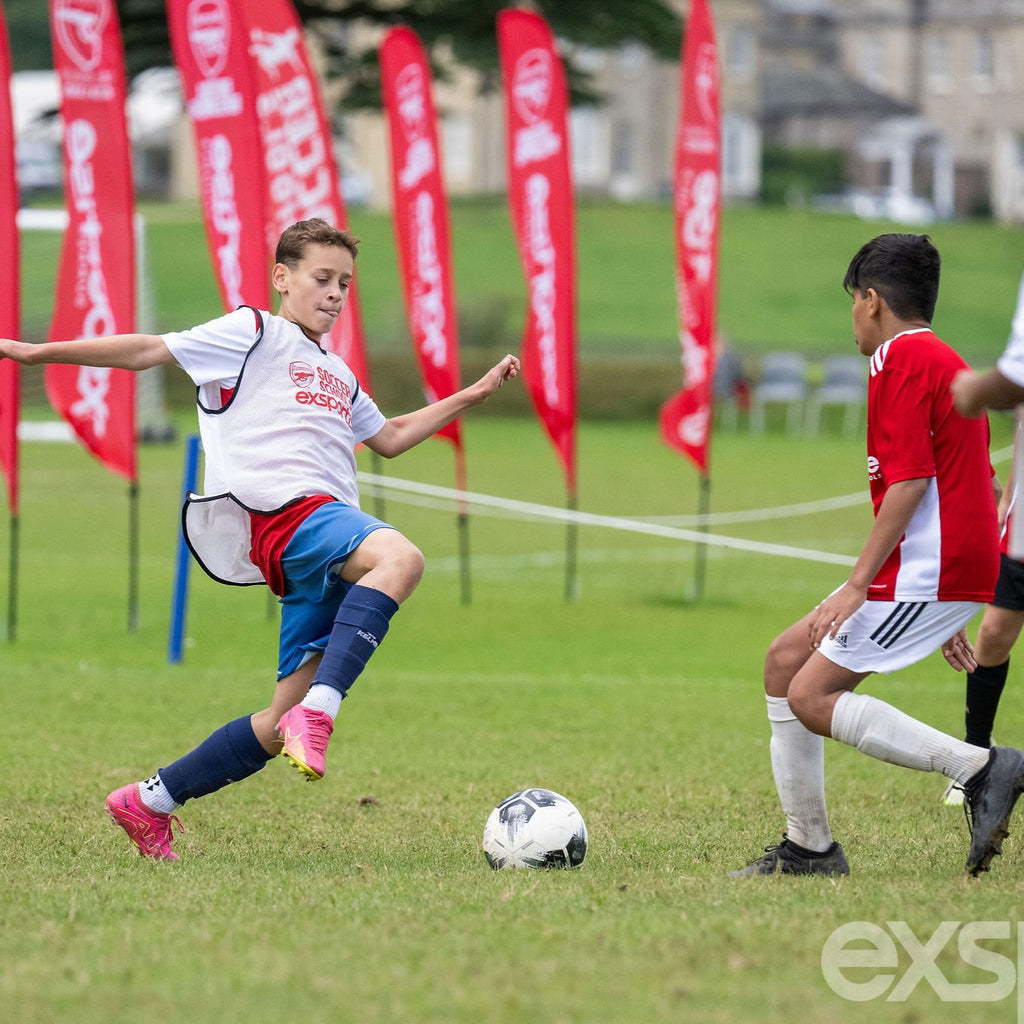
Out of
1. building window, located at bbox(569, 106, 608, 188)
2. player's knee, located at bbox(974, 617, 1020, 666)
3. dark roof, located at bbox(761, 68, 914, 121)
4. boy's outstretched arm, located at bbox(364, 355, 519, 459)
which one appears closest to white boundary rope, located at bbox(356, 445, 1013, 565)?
player's knee, located at bbox(974, 617, 1020, 666)

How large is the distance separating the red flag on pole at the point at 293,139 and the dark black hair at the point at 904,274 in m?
7.27

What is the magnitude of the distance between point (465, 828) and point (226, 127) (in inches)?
247

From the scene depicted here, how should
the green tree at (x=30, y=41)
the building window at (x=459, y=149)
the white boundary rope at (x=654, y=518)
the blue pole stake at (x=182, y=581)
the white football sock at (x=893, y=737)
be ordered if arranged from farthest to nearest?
the building window at (x=459, y=149), the green tree at (x=30, y=41), the white boundary rope at (x=654, y=518), the blue pole stake at (x=182, y=581), the white football sock at (x=893, y=737)

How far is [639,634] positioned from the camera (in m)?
11.2

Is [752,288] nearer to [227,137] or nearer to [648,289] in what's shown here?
[648,289]

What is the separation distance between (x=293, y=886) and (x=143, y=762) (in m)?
2.59

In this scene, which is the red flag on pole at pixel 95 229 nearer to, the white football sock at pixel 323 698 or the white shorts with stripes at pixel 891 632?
the white football sock at pixel 323 698

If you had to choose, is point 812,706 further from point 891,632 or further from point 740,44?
point 740,44

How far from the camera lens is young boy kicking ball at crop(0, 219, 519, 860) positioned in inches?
186

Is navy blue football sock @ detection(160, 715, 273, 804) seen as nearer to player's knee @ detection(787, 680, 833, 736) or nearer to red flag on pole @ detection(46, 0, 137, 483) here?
player's knee @ detection(787, 680, 833, 736)

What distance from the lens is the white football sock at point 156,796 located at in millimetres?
4945

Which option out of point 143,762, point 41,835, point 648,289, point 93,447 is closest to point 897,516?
point 41,835

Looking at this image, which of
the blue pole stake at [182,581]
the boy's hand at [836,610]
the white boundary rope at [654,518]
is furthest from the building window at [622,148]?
the boy's hand at [836,610]

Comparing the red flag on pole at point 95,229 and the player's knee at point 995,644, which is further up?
the red flag on pole at point 95,229
